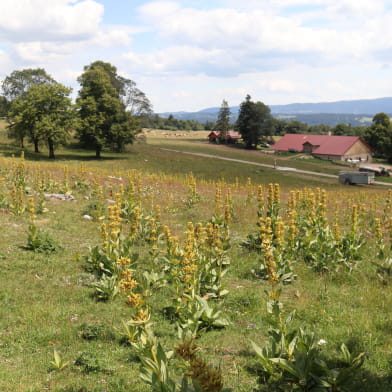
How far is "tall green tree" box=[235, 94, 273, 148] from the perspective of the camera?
9606 centimetres

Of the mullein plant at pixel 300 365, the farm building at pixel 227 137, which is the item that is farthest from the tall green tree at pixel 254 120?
the mullein plant at pixel 300 365

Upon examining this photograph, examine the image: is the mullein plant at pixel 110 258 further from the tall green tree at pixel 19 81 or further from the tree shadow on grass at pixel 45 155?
the tall green tree at pixel 19 81

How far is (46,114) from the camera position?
48250 mm

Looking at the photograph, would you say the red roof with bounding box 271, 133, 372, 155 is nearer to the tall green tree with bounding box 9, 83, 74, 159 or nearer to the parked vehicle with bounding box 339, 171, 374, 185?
the parked vehicle with bounding box 339, 171, 374, 185

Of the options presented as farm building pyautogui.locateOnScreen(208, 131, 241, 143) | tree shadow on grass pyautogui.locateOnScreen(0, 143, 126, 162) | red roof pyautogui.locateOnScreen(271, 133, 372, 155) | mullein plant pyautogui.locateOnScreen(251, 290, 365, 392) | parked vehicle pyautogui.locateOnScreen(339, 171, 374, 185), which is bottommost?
parked vehicle pyautogui.locateOnScreen(339, 171, 374, 185)

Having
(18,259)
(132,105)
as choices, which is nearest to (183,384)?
(18,259)

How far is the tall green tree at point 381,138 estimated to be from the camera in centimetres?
8769

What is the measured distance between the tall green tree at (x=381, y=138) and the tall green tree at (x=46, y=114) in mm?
71906

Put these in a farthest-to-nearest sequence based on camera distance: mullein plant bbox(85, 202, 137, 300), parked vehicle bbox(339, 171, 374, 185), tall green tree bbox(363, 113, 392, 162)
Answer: tall green tree bbox(363, 113, 392, 162)
parked vehicle bbox(339, 171, 374, 185)
mullein plant bbox(85, 202, 137, 300)

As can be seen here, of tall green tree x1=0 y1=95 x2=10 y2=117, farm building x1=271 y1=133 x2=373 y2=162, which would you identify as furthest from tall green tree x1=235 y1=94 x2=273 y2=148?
tall green tree x1=0 y1=95 x2=10 y2=117

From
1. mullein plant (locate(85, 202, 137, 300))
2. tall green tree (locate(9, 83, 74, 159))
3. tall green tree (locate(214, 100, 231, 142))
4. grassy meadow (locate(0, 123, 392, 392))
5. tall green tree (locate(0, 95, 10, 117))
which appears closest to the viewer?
grassy meadow (locate(0, 123, 392, 392))

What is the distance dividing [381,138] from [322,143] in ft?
46.6

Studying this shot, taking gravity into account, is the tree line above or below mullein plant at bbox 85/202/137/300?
above

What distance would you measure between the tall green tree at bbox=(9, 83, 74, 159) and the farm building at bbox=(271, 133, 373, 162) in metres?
58.9
